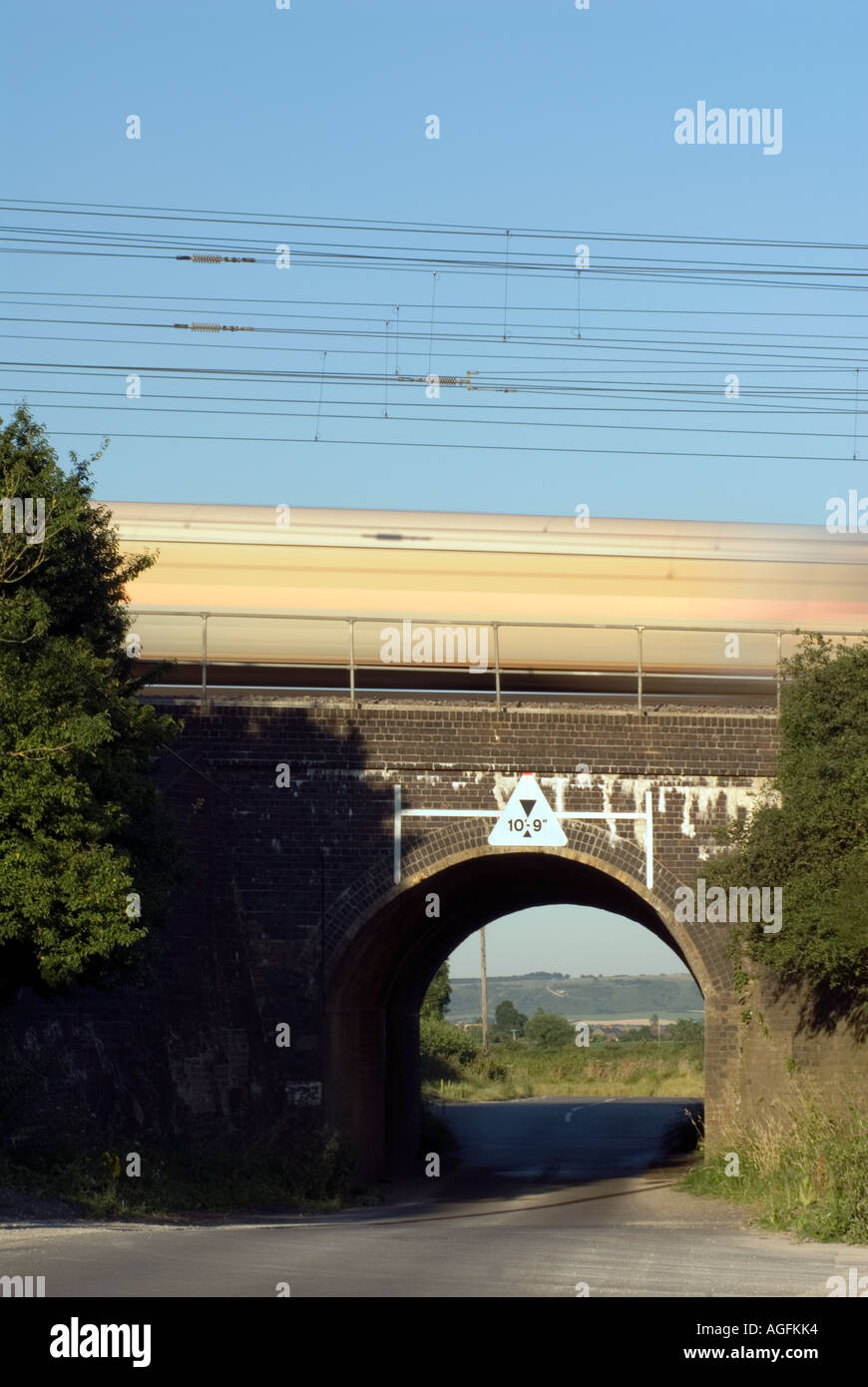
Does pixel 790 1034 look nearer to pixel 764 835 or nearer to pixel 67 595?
pixel 764 835

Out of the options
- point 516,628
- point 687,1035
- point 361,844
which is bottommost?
point 687,1035

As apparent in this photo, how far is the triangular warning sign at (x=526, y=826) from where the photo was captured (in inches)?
746

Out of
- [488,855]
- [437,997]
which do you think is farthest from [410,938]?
[437,997]

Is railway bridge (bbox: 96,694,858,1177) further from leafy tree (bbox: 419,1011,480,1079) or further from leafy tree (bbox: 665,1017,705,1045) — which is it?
leafy tree (bbox: 665,1017,705,1045)

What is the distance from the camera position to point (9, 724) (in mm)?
12445

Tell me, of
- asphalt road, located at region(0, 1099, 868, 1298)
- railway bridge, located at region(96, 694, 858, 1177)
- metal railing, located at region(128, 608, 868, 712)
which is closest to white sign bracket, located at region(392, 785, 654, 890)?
railway bridge, located at region(96, 694, 858, 1177)

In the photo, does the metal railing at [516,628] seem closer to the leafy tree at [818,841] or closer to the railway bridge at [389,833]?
the railway bridge at [389,833]

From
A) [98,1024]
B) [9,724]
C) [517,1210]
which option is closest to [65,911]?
[9,724]

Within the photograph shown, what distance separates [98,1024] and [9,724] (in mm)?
5203

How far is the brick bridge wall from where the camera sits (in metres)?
18.2

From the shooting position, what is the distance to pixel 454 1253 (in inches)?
440

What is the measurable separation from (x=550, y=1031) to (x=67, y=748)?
6548 centimetres

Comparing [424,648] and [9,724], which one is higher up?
[424,648]

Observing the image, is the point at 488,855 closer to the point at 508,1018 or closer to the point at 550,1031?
the point at 550,1031
